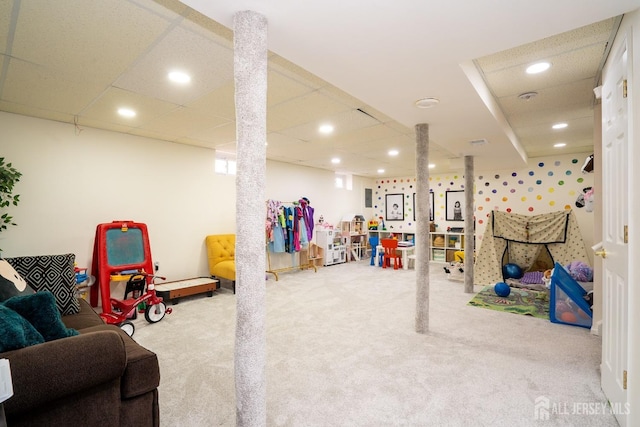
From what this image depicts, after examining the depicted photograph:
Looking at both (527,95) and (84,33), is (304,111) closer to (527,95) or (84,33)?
(84,33)

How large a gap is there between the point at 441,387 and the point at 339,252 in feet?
17.9

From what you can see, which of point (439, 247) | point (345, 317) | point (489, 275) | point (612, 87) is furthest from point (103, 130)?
point (439, 247)

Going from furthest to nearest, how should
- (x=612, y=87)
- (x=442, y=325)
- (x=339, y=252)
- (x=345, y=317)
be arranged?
1. (x=339, y=252)
2. (x=345, y=317)
3. (x=442, y=325)
4. (x=612, y=87)

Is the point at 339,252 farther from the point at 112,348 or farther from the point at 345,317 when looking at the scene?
the point at 112,348

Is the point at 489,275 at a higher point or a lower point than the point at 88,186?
lower

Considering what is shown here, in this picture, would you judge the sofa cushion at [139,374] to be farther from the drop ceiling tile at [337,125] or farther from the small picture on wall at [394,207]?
the small picture on wall at [394,207]

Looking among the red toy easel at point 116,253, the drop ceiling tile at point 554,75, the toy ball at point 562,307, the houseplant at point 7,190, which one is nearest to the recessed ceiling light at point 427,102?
the drop ceiling tile at point 554,75

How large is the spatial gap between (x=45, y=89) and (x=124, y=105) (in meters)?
0.62

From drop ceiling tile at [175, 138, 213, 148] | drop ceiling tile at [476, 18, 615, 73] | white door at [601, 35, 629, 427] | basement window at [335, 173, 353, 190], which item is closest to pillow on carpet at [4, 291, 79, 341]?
white door at [601, 35, 629, 427]

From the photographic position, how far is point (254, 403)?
139 cm

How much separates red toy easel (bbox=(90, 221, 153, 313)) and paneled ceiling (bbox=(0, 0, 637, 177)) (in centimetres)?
137

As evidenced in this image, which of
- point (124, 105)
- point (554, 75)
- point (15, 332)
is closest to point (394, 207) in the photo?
point (554, 75)

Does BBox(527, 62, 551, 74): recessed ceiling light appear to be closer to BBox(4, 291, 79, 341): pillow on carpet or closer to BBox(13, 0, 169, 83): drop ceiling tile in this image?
BBox(13, 0, 169, 83): drop ceiling tile

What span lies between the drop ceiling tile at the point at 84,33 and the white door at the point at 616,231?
2801 millimetres
